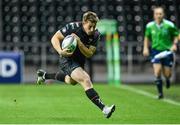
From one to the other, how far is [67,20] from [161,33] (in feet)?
37.9

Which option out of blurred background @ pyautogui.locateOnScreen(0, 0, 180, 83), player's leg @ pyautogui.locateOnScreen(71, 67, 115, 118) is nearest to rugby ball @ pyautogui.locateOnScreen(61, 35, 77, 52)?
player's leg @ pyautogui.locateOnScreen(71, 67, 115, 118)

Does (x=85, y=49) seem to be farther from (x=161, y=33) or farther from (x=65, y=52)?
(x=161, y=33)

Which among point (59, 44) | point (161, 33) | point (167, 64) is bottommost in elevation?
point (167, 64)

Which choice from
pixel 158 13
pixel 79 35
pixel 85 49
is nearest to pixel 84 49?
pixel 85 49

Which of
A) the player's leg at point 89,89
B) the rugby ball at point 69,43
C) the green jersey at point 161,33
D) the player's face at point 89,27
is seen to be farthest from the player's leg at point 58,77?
the green jersey at point 161,33

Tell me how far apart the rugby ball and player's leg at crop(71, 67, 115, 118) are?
403mm

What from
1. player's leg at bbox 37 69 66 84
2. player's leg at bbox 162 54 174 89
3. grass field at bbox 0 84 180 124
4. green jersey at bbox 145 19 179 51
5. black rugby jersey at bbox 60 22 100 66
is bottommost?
grass field at bbox 0 84 180 124

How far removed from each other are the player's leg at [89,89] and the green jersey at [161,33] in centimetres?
606

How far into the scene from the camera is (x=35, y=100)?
17.5m

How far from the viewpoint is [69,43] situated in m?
12.9

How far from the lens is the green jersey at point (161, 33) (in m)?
18.9

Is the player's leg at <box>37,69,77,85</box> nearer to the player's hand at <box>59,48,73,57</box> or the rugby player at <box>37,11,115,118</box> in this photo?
the rugby player at <box>37,11,115,118</box>

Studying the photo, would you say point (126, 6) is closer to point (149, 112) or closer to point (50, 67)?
point (50, 67)

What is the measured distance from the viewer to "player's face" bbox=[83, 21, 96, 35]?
12.8m
